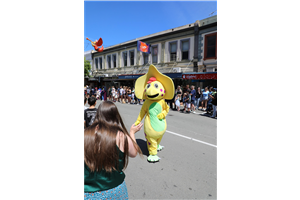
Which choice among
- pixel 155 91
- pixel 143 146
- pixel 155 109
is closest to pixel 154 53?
pixel 143 146

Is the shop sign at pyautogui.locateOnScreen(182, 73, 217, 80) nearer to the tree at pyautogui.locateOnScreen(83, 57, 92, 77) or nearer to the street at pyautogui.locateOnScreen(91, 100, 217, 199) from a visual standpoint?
the street at pyautogui.locateOnScreen(91, 100, 217, 199)

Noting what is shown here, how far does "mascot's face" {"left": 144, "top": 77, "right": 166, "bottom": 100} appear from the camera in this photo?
367 centimetres

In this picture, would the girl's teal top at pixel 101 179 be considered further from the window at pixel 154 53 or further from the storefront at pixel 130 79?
the window at pixel 154 53

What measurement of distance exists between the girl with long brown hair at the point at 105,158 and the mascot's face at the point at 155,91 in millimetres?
2169

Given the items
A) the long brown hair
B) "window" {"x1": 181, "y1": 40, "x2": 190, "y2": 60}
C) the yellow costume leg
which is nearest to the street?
the yellow costume leg

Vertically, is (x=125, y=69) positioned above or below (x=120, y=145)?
above

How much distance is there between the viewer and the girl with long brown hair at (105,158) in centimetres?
135
